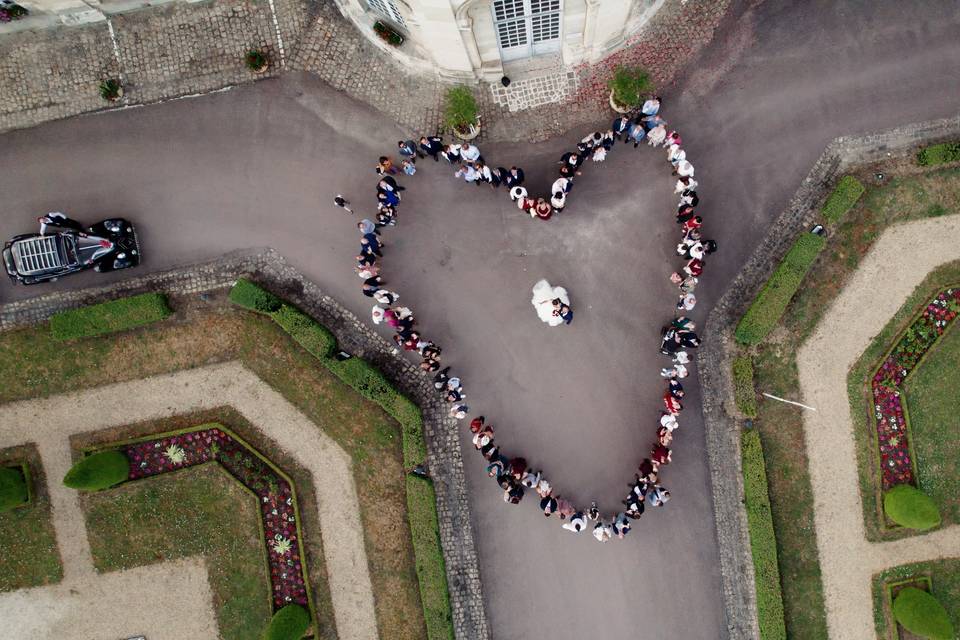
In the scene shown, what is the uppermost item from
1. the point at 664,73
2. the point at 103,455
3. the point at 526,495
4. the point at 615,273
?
the point at 664,73

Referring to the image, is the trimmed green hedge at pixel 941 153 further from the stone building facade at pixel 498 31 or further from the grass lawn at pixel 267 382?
the grass lawn at pixel 267 382

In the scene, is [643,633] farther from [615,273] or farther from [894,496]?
[615,273]

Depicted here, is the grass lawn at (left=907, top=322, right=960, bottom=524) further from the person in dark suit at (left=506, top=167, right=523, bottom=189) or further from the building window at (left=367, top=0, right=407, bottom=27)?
the building window at (left=367, top=0, right=407, bottom=27)

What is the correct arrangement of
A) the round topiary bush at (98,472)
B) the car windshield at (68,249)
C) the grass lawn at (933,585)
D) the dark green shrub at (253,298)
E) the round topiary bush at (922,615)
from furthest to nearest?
the grass lawn at (933,585) < the dark green shrub at (253,298) < the car windshield at (68,249) < the round topiary bush at (98,472) < the round topiary bush at (922,615)

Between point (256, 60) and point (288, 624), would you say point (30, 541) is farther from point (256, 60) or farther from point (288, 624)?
point (256, 60)

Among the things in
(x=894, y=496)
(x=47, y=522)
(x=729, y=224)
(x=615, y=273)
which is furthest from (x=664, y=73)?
(x=47, y=522)

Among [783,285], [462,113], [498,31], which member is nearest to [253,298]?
[462,113]

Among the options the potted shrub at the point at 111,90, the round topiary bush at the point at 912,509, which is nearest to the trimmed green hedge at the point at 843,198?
the round topiary bush at the point at 912,509
